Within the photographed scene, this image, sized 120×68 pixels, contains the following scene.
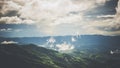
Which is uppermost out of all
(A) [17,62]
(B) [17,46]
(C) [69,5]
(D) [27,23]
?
(C) [69,5]

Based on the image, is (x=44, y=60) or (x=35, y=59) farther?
(x=35, y=59)

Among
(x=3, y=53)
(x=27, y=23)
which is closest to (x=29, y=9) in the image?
(x=27, y=23)

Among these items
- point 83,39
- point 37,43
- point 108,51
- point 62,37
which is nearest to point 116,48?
point 108,51

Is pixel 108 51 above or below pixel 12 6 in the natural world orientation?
below

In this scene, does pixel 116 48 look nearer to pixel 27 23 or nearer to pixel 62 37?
pixel 62 37

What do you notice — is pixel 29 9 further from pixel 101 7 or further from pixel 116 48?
pixel 116 48

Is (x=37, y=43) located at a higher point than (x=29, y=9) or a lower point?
lower
